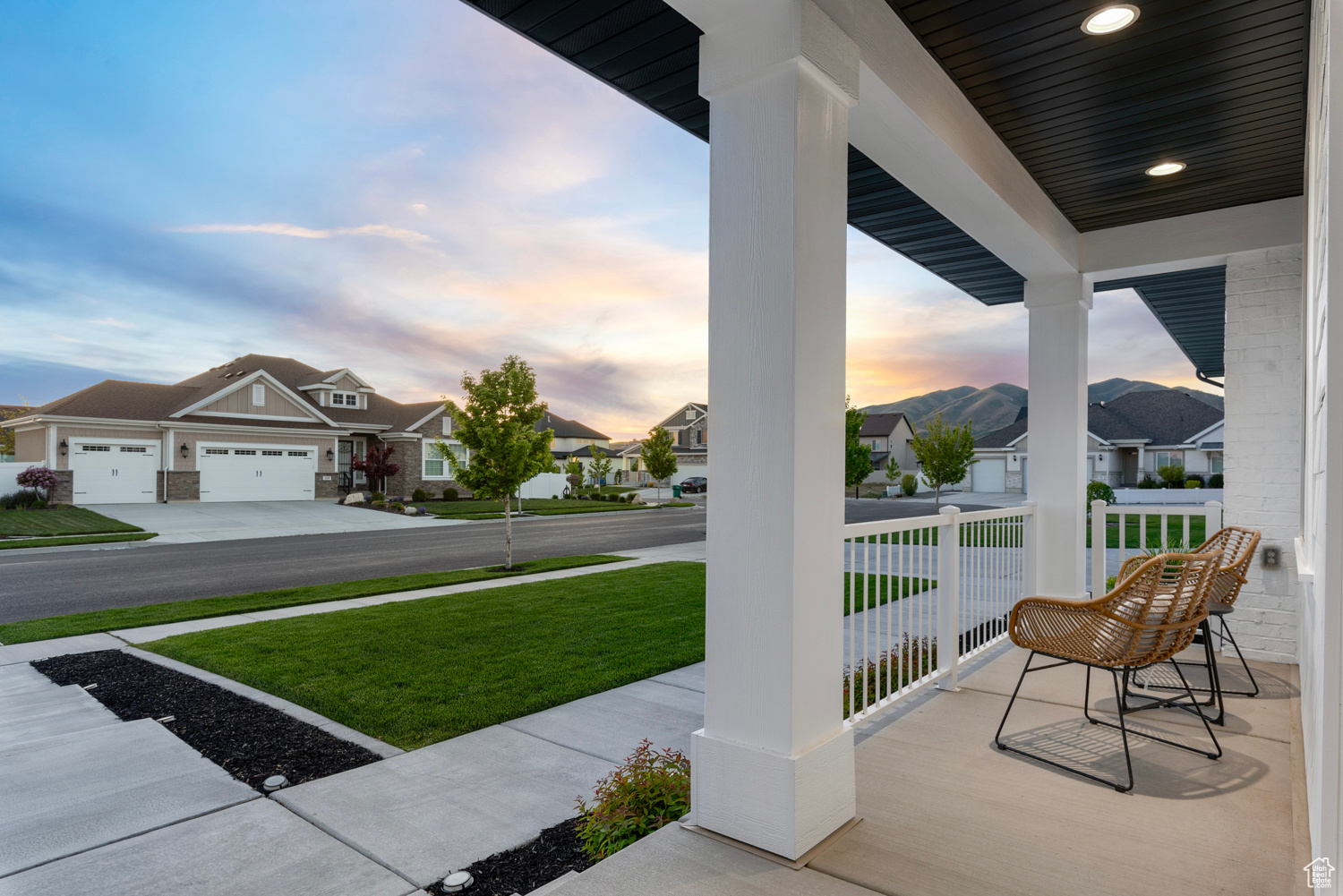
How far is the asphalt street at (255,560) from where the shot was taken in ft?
25.6

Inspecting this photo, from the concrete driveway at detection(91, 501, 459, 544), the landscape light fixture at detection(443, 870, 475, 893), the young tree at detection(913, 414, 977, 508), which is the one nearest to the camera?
the landscape light fixture at detection(443, 870, 475, 893)

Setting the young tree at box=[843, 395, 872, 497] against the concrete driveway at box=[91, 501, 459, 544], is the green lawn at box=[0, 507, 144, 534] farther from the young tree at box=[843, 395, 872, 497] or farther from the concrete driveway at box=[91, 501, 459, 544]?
the young tree at box=[843, 395, 872, 497]

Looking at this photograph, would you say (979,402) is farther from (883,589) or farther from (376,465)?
(883,589)

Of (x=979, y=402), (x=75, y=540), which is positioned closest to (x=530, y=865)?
(x=75, y=540)

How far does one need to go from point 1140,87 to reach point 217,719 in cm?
566

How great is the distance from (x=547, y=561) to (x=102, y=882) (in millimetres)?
8306

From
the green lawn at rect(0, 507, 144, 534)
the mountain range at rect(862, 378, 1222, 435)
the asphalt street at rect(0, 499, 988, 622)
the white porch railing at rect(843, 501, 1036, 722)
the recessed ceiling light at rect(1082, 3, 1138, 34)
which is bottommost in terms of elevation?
the asphalt street at rect(0, 499, 988, 622)

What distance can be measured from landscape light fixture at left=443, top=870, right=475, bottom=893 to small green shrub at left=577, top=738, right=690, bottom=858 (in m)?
0.39

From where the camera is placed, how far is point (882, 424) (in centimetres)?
4553

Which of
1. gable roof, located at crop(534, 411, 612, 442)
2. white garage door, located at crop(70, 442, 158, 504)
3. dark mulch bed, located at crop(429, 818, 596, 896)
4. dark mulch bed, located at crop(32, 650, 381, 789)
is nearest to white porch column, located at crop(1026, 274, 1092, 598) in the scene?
dark mulch bed, located at crop(429, 818, 596, 896)

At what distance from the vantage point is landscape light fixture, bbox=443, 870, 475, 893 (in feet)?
6.75

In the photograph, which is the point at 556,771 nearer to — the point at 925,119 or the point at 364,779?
the point at 364,779

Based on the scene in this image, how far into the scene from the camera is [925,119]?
2.86 m

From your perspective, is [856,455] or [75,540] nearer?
[75,540]
